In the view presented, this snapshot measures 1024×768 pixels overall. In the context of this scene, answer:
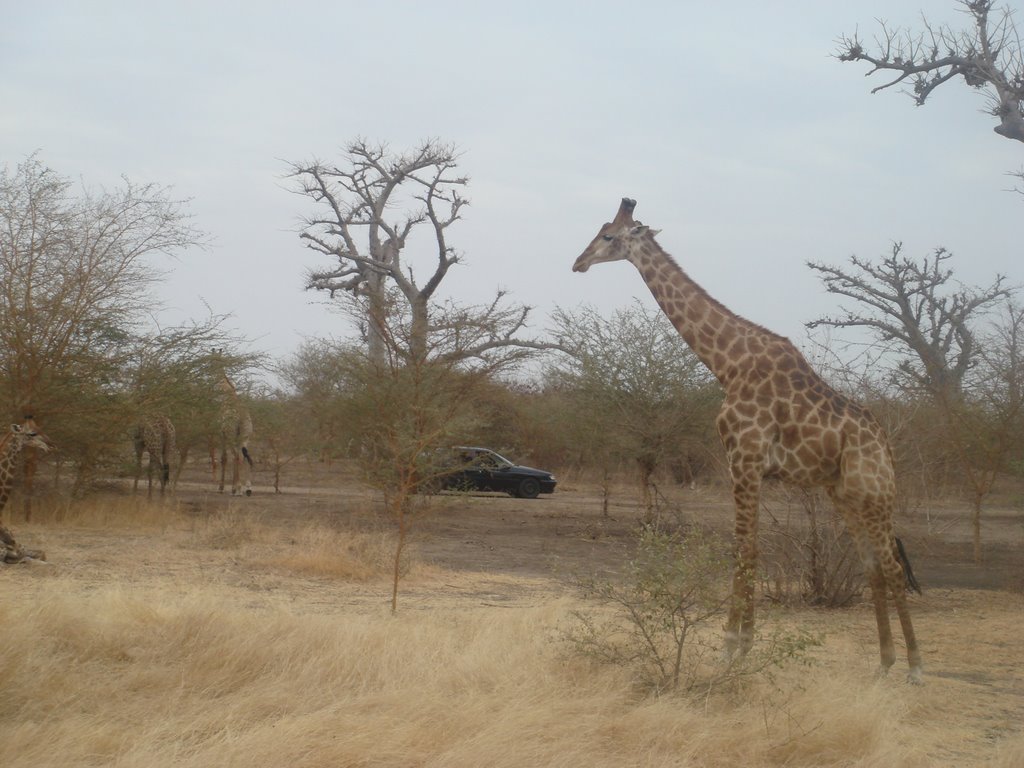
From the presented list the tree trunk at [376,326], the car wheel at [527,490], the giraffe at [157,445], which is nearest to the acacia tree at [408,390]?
the tree trunk at [376,326]

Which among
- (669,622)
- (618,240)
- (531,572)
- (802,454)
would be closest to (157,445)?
(531,572)

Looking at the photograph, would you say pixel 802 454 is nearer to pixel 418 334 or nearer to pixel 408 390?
pixel 418 334

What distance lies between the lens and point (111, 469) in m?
18.9

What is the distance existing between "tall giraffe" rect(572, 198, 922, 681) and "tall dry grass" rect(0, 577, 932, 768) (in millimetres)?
767

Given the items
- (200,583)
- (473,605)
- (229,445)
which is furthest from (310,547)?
(229,445)

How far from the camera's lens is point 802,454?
7805mm

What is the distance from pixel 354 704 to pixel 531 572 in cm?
763

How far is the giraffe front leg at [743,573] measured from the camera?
23.2ft

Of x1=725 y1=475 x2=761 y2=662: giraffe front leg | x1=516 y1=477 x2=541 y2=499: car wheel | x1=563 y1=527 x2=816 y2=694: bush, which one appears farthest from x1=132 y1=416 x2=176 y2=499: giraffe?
x1=563 y1=527 x2=816 y2=694: bush

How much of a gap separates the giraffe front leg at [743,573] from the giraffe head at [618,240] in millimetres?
2335

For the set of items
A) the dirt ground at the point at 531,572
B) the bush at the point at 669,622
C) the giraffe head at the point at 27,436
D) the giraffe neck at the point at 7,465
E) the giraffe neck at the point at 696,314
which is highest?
the giraffe neck at the point at 696,314

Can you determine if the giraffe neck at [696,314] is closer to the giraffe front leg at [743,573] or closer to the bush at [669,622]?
the giraffe front leg at [743,573]

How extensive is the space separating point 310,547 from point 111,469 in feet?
26.6

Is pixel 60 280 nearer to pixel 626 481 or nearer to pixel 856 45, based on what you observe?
pixel 856 45
